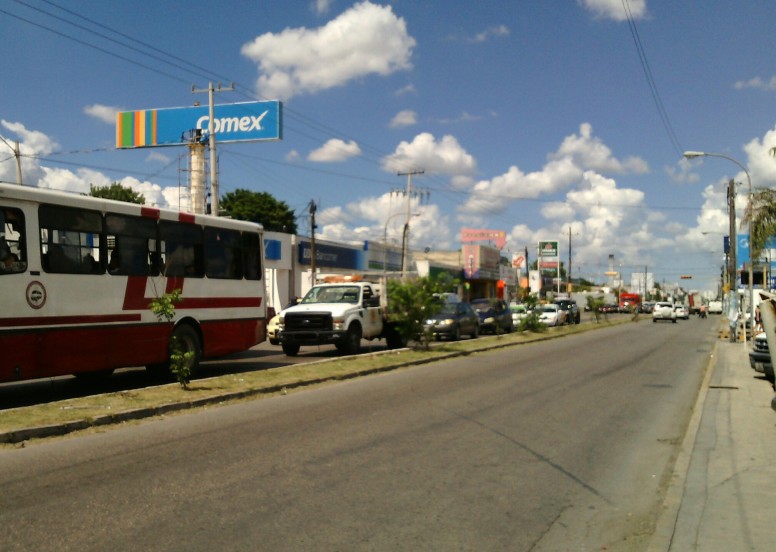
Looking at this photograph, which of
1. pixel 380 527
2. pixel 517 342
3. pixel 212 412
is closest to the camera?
pixel 380 527

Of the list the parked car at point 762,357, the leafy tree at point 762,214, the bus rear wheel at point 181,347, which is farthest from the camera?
the leafy tree at point 762,214

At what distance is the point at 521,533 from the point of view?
19.3 feet

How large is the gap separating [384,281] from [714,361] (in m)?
10.1

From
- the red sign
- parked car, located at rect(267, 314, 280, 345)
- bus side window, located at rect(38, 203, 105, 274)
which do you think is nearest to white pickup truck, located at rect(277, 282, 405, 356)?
parked car, located at rect(267, 314, 280, 345)

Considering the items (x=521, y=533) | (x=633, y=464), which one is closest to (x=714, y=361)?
(x=633, y=464)

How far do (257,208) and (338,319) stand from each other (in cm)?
5204

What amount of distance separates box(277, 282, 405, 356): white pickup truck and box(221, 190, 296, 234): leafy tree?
48.8m

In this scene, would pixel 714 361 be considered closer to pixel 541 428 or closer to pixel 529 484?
pixel 541 428

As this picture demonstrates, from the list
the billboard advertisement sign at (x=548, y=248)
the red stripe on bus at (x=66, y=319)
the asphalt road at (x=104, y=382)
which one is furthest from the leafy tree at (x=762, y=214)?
the billboard advertisement sign at (x=548, y=248)

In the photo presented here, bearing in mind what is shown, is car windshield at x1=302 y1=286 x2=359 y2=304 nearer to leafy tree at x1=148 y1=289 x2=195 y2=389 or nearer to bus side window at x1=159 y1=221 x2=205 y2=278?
bus side window at x1=159 y1=221 x2=205 y2=278

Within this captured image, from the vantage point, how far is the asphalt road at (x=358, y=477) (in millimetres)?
5672

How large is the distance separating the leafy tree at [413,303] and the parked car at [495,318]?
11.0m

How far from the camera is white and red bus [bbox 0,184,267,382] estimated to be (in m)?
11.2

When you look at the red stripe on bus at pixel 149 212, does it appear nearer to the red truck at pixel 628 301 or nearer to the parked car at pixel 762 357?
the parked car at pixel 762 357
